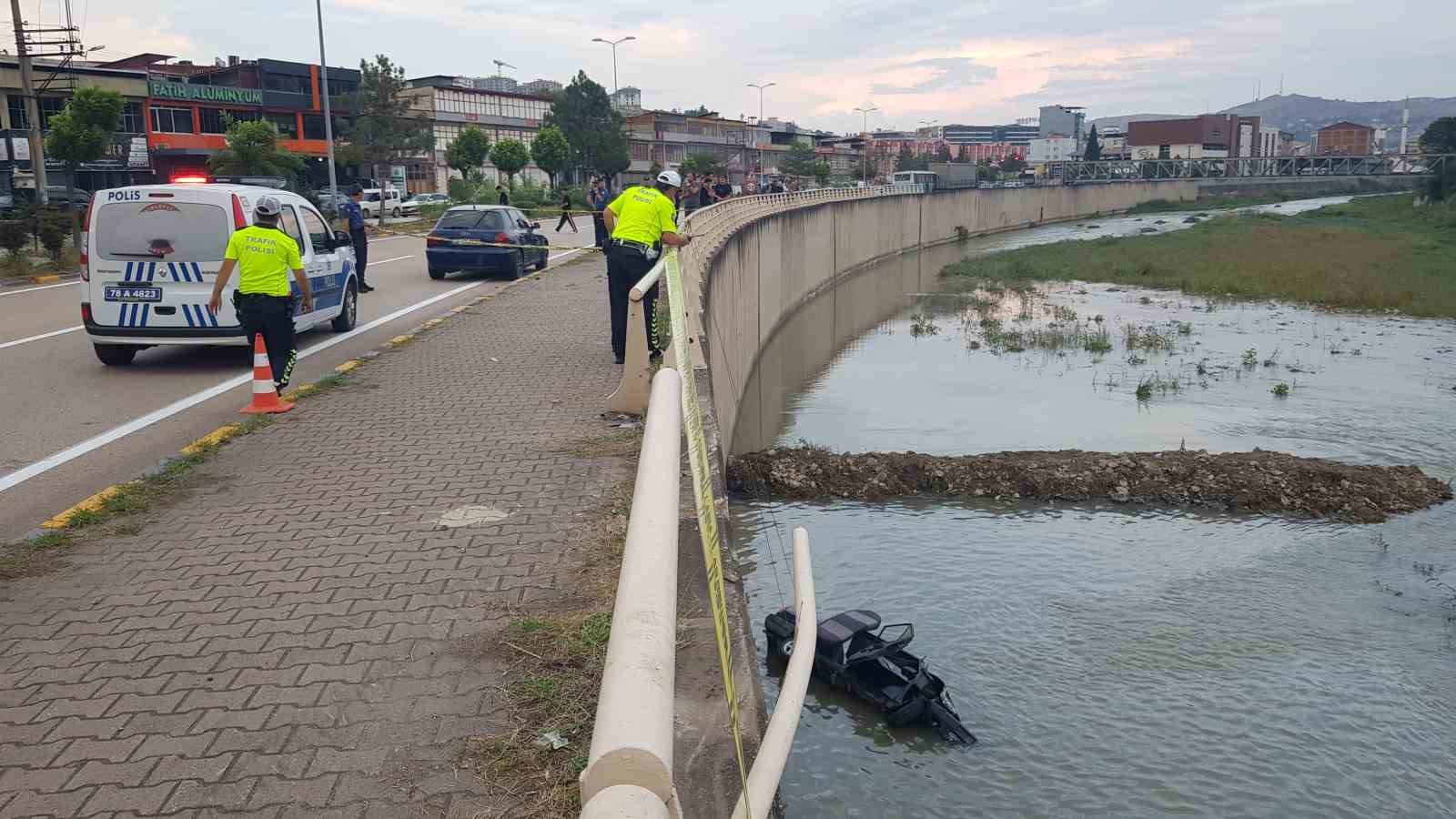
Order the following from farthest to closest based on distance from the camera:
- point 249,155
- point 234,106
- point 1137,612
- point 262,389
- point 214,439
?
1. point 234,106
2. point 249,155
3. point 262,389
4. point 1137,612
5. point 214,439

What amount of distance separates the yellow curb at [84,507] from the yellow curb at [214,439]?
2.98 ft

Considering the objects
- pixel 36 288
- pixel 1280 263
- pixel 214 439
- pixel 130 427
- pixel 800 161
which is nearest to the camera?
pixel 214 439

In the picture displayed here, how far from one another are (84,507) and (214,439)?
1788 mm

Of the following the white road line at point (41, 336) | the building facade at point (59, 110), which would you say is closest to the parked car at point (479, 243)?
the white road line at point (41, 336)

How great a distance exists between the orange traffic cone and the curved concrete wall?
11.8ft

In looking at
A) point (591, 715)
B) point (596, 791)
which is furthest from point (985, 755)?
point (596, 791)

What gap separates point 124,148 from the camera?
6056 centimetres

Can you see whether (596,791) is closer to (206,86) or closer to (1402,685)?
(1402,685)

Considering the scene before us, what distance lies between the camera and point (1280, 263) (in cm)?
3650

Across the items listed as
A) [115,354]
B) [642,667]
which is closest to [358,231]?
[115,354]

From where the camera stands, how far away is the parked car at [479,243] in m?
21.8

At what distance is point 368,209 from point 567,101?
45.9m

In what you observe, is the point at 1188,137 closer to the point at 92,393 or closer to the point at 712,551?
→ the point at 92,393

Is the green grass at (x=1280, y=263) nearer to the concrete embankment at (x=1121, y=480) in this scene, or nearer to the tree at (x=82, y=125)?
the concrete embankment at (x=1121, y=480)
